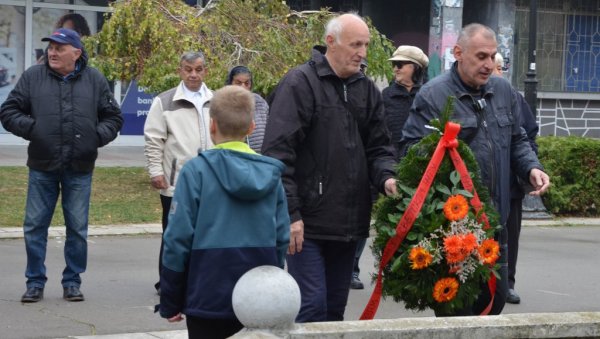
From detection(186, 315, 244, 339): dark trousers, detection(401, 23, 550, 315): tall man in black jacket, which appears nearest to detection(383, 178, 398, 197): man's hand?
detection(401, 23, 550, 315): tall man in black jacket

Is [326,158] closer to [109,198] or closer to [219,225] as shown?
[219,225]

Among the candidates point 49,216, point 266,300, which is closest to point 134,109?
point 49,216

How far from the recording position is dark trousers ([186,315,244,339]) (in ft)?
15.3

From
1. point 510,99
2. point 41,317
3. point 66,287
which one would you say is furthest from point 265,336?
point 66,287

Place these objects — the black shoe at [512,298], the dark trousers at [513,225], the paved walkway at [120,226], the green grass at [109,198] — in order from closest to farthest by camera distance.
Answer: the paved walkway at [120,226] → the dark trousers at [513,225] → the black shoe at [512,298] → the green grass at [109,198]

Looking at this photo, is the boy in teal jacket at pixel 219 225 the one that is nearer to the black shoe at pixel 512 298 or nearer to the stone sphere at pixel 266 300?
the stone sphere at pixel 266 300

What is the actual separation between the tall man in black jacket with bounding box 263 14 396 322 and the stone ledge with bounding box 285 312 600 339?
1188 millimetres

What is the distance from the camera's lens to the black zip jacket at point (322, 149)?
225 inches

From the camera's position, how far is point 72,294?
8.38 m

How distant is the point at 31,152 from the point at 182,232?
12.9 ft

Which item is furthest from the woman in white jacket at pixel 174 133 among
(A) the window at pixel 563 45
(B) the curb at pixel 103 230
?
(A) the window at pixel 563 45

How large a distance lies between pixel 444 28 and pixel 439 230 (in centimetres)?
1481

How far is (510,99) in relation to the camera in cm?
636

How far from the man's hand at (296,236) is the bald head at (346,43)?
0.86 meters
